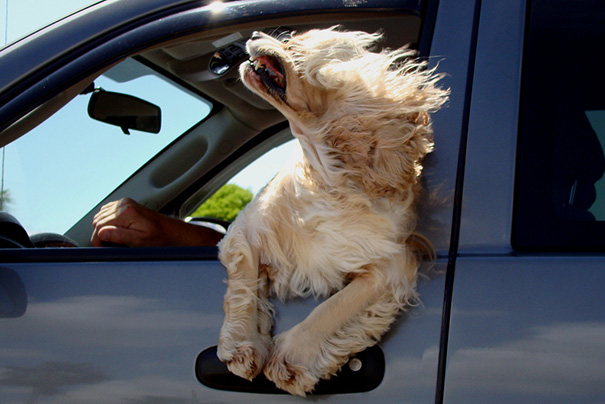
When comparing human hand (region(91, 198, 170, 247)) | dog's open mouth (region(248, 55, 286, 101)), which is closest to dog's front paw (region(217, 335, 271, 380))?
dog's open mouth (region(248, 55, 286, 101))

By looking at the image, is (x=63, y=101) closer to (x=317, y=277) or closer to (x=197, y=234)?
(x=197, y=234)

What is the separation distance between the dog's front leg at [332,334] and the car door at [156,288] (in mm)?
33

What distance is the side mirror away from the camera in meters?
2.48

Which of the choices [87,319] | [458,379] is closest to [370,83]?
[458,379]

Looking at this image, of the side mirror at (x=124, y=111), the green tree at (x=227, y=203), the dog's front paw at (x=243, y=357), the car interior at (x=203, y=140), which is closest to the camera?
the dog's front paw at (x=243, y=357)

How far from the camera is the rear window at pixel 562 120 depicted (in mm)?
1305

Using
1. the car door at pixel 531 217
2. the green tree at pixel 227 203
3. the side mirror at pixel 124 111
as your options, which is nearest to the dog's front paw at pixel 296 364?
the car door at pixel 531 217

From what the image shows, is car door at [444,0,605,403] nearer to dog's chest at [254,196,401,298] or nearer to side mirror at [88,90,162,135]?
dog's chest at [254,196,401,298]

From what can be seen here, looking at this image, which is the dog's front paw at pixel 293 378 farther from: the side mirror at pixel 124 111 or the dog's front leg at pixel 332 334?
the side mirror at pixel 124 111

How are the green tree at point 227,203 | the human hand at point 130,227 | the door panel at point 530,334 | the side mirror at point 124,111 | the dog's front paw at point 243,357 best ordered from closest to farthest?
the door panel at point 530,334 < the dog's front paw at point 243,357 < the human hand at point 130,227 < the side mirror at point 124,111 < the green tree at point 227,203

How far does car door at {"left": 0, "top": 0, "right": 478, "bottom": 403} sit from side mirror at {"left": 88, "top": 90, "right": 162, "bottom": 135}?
2.82ft

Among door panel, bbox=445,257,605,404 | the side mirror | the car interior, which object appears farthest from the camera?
the car interior

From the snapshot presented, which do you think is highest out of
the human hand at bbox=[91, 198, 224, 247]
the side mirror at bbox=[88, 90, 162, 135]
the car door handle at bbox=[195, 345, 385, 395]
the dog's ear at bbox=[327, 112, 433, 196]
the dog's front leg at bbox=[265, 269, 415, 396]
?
the side mirror at bbox=[88, 90, 162, 135]

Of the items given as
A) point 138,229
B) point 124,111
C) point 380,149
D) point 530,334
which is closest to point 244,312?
point 380,149
